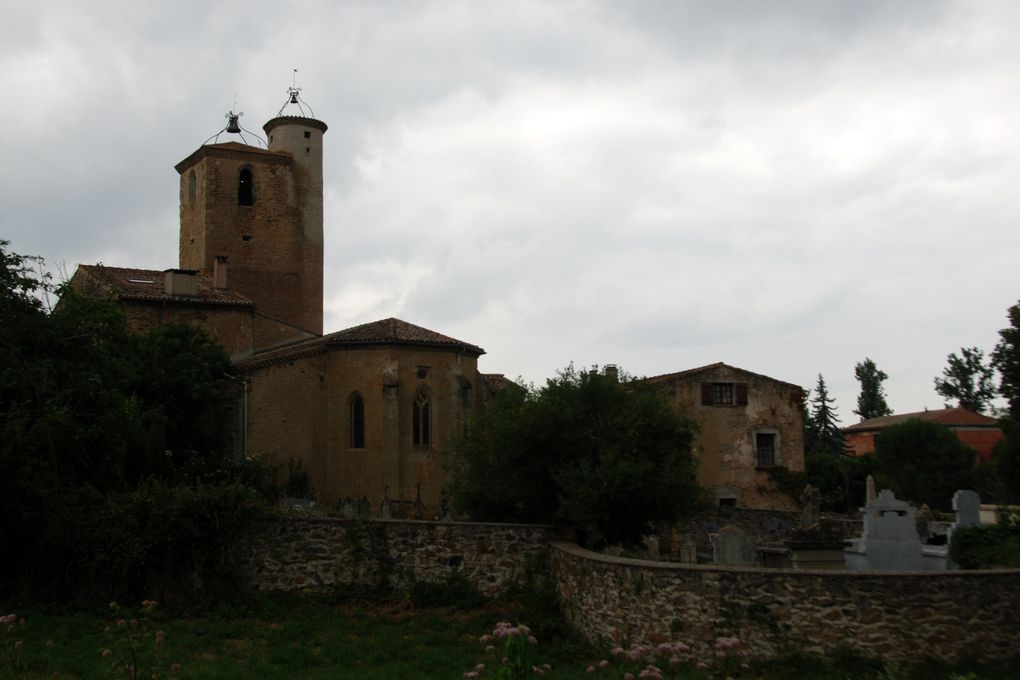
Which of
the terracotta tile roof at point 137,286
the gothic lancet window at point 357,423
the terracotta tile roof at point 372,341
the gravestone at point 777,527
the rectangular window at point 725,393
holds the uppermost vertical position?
the terracotta tile roof at point 137,286

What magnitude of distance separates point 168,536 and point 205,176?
114 feet

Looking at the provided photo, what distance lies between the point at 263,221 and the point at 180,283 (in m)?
11.0

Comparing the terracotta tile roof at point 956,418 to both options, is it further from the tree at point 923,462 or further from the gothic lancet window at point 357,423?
the gothic lancet window at point 357,423

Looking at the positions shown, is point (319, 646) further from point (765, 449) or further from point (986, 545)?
point (765, 449)

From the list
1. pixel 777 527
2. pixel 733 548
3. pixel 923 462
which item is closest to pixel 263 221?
pixel 777 527

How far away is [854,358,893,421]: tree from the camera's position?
94.2 meters

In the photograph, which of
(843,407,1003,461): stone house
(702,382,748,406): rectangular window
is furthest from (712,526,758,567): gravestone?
(843,407,1003,461): stone house

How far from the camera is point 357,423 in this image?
36094 mm

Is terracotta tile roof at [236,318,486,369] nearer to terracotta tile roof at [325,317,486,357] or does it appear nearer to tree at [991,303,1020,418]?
terracotta tile roof at [325,317,486,357]

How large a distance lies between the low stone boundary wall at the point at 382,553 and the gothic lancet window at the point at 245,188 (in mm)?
34456

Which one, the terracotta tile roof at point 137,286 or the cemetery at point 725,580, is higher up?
the terracotta tile roof at point 137,286

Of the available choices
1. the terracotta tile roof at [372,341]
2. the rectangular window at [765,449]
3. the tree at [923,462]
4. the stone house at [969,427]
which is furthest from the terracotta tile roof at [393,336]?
the stone house at [969,427]

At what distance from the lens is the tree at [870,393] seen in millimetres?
94188

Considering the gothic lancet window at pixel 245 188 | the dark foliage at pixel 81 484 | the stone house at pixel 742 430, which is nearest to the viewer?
the dark foliage at pixel 81 484
